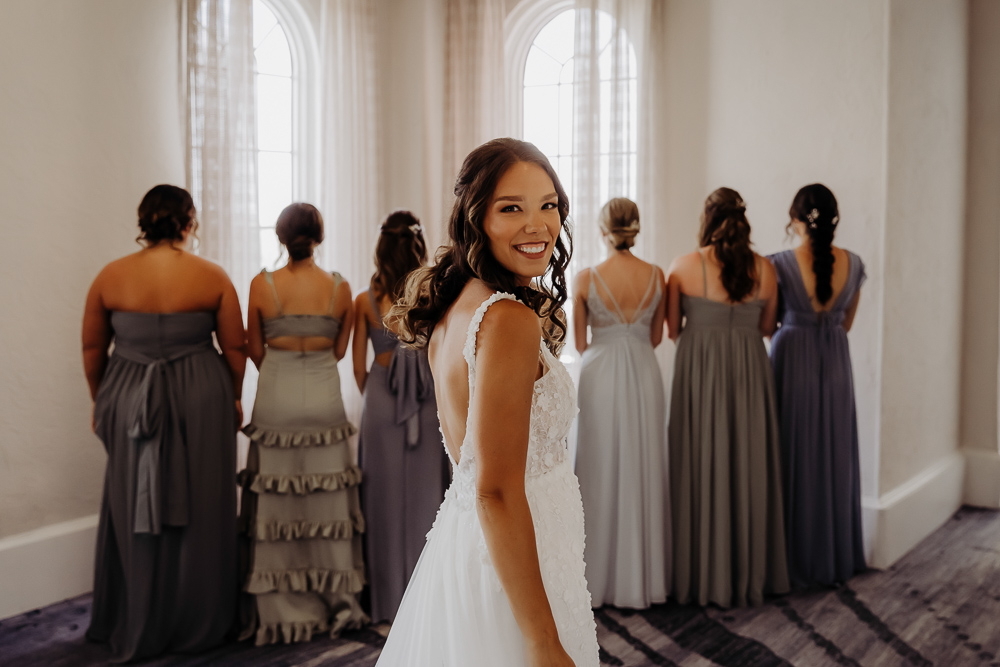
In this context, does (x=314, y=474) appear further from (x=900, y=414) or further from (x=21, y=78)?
(x=900, y=414)

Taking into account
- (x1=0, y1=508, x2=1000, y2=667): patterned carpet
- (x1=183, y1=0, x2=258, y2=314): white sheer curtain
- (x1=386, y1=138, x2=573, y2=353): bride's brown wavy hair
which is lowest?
(x1=0, y1=508, x2=1000, y2=667): patterned carpet

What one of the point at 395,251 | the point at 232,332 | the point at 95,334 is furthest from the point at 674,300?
the point at 95,334

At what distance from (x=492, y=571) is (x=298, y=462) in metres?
2.27

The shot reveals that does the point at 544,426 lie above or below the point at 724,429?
above

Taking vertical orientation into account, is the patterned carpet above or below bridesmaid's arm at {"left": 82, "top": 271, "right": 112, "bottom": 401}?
below

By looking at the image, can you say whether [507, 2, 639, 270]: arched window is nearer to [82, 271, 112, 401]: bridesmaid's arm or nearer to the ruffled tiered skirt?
the ruffled tiered skirt

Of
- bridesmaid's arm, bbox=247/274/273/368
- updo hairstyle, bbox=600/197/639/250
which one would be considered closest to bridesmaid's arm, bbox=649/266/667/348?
updo hairstyle, bbox=600/197/639/250

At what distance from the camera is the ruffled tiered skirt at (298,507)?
3.33 metres

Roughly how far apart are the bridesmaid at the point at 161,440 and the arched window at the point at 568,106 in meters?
2.51

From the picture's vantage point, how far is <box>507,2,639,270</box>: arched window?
4863mm

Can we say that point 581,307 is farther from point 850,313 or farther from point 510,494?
point 510,494

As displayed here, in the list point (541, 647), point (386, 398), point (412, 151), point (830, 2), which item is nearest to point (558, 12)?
point (412, 151)

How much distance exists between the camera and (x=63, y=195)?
3.67 m

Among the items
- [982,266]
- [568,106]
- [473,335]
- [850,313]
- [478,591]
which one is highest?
[568,106]
